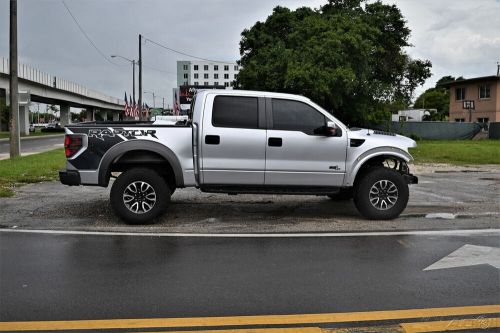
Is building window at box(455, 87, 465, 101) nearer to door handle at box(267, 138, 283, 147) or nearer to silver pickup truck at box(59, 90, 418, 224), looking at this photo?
silver pickup truck at box(59, 90, 418, 224)

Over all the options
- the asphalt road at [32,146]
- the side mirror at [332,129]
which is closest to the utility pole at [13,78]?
the asphalt road at [32,146]

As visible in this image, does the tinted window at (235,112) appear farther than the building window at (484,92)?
No

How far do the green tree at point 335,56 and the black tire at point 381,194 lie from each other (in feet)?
70.5

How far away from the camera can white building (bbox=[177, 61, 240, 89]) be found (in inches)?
5207

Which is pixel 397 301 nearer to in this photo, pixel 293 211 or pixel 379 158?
pixel 379 158

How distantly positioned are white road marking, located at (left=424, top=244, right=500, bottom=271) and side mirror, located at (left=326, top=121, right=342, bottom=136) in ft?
8.05

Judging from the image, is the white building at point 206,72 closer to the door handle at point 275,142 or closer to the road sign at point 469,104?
the road sign at point 469,104

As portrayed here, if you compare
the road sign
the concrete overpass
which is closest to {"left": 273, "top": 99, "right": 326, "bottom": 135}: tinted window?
the concrete overpass

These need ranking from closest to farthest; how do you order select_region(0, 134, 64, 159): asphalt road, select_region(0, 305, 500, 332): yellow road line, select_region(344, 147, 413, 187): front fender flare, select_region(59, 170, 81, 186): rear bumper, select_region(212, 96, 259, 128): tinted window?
select_region(0, 305, 500, 332): yellow road line < select_region(59, 170, 81, 186): rear bumper < select_region(212, 96, 259, 128): tinted window < select_region(344, 147, 413, 187): front fender flare < select_region(0, 134, 64, 159): asphalt road

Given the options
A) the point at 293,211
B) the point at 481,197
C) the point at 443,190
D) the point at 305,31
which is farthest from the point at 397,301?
the point at 305,31

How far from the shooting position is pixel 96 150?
7.64m

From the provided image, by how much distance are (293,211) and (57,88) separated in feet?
193

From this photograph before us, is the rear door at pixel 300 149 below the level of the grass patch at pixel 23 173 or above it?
above

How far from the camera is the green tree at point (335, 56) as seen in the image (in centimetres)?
2994
